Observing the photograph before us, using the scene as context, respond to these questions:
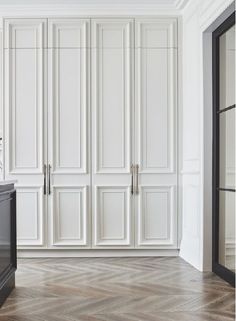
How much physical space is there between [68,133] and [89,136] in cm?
25

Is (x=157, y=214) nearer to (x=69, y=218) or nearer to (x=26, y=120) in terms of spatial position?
(x=69, y=218)

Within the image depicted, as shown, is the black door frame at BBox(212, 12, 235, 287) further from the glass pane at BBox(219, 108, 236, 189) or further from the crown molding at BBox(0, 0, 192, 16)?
the crown molding at BBox(0, 0, 192, 16)

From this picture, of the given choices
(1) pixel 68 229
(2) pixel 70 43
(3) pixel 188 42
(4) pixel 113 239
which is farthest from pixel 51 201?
(3) pixel 188 42

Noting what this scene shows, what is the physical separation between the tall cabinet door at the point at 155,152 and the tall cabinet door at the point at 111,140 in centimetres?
11

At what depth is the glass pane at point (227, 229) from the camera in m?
4.57

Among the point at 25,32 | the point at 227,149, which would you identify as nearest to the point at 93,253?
the point at 227,149

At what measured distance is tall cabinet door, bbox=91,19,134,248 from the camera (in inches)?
238

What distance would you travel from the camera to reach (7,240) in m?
4.16

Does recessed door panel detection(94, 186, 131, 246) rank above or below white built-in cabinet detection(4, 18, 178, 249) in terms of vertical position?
below

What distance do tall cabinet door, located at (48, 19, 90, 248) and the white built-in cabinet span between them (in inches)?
0.5

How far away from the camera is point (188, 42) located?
19.2 ft

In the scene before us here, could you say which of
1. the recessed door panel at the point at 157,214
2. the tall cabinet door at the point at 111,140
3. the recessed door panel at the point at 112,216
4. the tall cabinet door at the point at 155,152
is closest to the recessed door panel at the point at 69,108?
the tall cabinet door at the point at 111,140

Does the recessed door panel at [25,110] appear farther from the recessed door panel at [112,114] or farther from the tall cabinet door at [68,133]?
the recessed door panel at [112,114]

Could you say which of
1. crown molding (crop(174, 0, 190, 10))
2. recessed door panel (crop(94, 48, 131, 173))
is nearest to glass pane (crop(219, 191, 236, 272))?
recessed door panel (crop(94, 48, 131, 173))
